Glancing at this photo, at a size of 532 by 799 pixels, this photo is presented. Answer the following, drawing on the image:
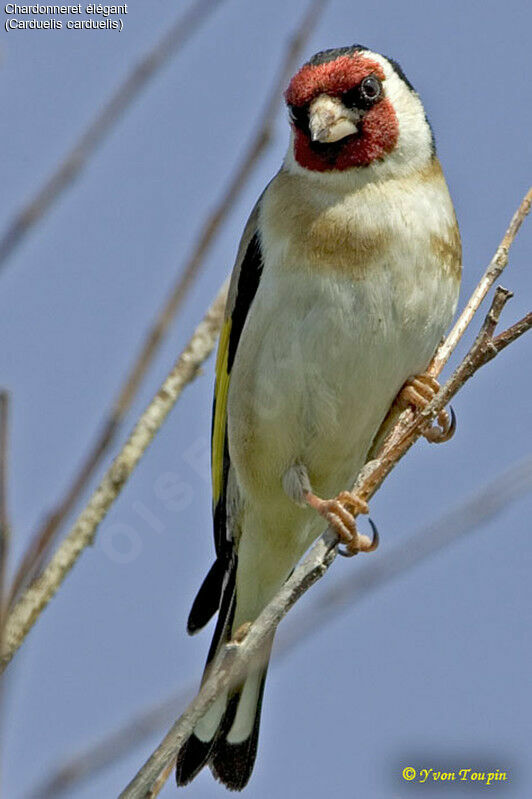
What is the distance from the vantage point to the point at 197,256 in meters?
1.35

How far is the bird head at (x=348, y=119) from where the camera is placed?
3.63 meters

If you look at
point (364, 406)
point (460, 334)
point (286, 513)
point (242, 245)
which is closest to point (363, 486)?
point (460, 334)

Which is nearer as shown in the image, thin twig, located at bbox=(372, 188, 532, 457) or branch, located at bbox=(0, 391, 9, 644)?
branch, located at bbox=(0, 391, 9, 644)

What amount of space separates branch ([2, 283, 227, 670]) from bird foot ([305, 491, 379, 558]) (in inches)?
33.4

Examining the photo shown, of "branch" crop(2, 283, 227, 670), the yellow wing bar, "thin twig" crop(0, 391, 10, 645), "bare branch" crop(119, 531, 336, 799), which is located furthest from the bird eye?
"thin twig" crop(0, 391, 10, 645)

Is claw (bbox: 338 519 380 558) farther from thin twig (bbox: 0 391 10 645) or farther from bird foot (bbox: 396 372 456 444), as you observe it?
thin twig (bbox: 0 391 10 645)

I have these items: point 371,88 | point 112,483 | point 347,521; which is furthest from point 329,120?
point 112,483

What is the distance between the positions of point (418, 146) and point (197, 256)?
264 cm

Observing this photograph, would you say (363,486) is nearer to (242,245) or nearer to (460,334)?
(460,334)

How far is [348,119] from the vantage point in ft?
12.1

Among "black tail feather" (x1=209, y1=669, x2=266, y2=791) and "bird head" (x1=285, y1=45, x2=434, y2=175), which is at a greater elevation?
"bird head" (x1=285, y1=45, x2=434, y2=175)

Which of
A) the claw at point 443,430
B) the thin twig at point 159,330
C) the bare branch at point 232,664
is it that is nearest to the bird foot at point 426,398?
the claw at point 443,430

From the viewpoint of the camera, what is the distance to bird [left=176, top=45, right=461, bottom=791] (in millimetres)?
3477

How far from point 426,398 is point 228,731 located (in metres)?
1.27
